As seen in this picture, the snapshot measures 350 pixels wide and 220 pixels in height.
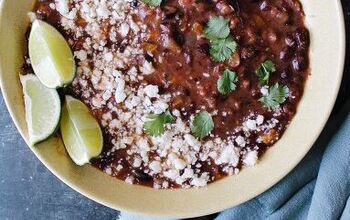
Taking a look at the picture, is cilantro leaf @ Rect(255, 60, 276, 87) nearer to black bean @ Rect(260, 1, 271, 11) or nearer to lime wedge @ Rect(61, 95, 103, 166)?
black bean @ Rect(260, 1, 271, 11)

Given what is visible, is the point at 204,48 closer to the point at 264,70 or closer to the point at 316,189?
the point at 264,70

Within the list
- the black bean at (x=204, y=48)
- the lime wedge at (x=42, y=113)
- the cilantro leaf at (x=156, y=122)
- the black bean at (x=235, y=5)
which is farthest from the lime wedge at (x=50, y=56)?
the black bean at (x=235, y=5)

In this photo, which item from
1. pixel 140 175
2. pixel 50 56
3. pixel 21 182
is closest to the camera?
pixel 50 56

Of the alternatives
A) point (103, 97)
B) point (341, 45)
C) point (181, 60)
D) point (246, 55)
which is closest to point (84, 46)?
point (103, 97)

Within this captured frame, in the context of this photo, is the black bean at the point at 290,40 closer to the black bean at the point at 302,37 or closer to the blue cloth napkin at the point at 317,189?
the black bean at the point at 302,37

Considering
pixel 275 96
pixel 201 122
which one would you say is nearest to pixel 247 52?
pixel 275 96

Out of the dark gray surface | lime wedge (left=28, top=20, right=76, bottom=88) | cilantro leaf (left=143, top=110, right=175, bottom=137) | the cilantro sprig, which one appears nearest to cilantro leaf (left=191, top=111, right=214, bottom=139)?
cilantro leaf (left=143, top=110, right=175, bottom=137)
